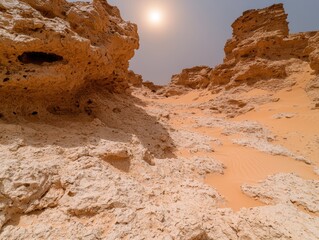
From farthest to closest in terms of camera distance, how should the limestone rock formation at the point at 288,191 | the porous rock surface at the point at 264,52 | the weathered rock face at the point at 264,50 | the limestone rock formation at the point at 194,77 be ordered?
the limestone rock formation at the point at 194,77 < the weathered rock face at the point at 264,50 < the porous rock surface at the point at 264,52 < the limestone rock formation at the point at 288,191

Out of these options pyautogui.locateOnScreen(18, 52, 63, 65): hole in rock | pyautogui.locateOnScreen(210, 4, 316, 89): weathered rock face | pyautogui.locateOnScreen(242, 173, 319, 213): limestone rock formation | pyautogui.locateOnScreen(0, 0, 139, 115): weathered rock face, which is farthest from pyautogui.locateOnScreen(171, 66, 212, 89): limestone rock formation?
pyautogui.locateOnScreen(18, 52, 63, 65): hole in rock

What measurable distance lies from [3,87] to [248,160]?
623 centimetres

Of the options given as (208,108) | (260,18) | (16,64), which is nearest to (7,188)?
(16,64)

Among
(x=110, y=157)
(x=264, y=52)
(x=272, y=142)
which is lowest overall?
(x=110, y=157)

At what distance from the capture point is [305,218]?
2.79m

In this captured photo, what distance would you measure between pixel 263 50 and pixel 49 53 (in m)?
14.1

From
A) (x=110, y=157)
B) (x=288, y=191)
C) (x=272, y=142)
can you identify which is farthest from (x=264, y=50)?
(x=110, y=157)

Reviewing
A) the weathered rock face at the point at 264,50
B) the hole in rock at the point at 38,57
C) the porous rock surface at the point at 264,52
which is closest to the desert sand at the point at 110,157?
the hole in rock at the point at 38,57

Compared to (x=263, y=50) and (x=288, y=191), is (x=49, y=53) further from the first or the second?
(x=263, y=50)

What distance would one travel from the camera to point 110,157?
351cm

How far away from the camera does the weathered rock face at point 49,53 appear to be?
359 centimetres

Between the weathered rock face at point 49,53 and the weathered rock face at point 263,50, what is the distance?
10911mm

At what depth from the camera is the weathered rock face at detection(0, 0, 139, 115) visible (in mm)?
3592

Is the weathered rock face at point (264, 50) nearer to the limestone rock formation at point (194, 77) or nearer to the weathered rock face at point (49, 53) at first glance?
the limestone rock formation at point (194, 77)
